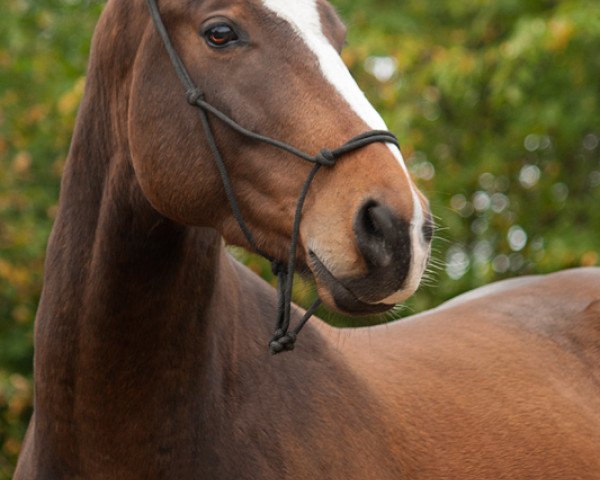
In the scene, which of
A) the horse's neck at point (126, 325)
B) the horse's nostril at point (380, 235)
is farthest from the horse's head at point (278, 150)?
the horse's neck at point (126, 325)

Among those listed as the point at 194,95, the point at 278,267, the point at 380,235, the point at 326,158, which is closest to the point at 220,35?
the point at 194,95

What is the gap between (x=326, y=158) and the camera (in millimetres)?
2496

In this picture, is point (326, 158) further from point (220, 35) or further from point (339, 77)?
point (220, 35)

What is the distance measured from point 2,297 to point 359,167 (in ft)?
19.0

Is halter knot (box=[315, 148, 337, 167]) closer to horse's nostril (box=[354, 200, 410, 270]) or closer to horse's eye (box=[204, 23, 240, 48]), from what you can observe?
horse's nostril (box=[354, 200, 410, 270])

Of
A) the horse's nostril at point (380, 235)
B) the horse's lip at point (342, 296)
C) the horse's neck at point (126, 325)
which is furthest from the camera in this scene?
the horse's neck at point (126, 325)

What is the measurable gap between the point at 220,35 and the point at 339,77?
14.5 inches

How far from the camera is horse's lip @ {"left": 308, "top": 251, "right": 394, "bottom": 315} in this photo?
97.4 inches

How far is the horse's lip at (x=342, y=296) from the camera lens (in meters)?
2.47

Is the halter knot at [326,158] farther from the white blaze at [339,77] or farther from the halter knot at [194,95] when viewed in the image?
the halter knot at [194,95]

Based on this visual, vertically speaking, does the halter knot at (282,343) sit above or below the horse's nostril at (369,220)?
below

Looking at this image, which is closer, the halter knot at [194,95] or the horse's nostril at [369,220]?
the horse's nostril at [369,220]

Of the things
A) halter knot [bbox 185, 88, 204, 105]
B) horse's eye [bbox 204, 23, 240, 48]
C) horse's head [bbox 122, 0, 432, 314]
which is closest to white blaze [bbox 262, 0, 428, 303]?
horse's head [bbox 122, 0, 432, 314]

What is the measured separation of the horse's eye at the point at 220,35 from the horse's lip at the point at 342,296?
2.10ft
